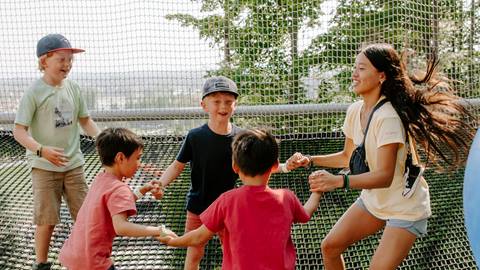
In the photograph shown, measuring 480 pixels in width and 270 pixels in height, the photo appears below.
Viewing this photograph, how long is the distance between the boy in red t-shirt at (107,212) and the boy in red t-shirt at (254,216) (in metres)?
0.25

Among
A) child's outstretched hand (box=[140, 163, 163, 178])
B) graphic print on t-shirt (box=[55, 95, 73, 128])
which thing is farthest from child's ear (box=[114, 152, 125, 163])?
child's outstretched hand (box=[140, 163, 163, 178])

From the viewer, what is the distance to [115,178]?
2.27m

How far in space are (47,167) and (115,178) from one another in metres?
1.03

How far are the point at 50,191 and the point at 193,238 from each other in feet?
4.51

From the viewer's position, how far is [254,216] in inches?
79.5

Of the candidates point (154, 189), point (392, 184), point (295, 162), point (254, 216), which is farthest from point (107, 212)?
point (392, 184)

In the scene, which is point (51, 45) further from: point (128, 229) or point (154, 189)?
point (128, 229)

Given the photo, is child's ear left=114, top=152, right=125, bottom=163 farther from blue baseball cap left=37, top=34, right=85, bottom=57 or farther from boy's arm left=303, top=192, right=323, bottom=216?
blue baseball cap left=37, top=34, right=85, bottom=57

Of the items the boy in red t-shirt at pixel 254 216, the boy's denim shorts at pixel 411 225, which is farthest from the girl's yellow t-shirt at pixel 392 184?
the boy in red t-shirt at pixel 254 216

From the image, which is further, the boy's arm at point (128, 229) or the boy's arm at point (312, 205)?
the boy's arm at point (312, 205)

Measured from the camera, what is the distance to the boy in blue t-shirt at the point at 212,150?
2.71m

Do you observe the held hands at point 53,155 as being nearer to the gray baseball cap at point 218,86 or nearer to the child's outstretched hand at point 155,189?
the child's outstretched hand at point 155,189

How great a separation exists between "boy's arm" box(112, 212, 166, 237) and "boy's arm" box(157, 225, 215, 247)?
0.14 ft

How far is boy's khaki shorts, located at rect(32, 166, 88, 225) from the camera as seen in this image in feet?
10.3
